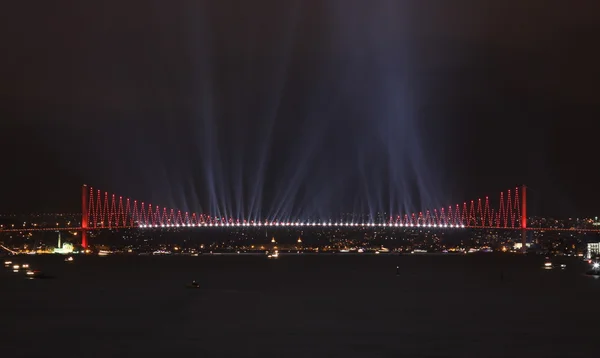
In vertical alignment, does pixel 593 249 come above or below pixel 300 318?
above

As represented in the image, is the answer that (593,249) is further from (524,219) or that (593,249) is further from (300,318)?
(300,318)

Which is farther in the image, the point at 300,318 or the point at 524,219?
the point at 524,219

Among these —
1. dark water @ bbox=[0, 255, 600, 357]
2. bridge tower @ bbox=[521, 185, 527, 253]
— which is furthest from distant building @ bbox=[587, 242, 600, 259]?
dark water @ bbox=[0, 255, 600, 357]

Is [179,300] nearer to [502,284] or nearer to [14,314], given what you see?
[14,314]

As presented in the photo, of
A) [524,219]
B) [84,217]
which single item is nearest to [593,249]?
[524,219]

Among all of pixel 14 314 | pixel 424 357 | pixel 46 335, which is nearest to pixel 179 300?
pixel 14 314

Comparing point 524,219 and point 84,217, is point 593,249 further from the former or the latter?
point 84,217

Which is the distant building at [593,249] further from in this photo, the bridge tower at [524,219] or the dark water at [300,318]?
Result: the dark water at [300,318]

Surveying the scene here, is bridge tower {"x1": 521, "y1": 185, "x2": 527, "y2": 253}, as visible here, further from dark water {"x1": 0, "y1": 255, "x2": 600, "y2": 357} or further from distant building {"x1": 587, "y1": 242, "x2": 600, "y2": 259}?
dark water {"x1": 0, "y1": 255, "x2": 600, "y2": 357}

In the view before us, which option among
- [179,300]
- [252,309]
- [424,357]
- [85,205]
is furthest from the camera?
[85,205]
